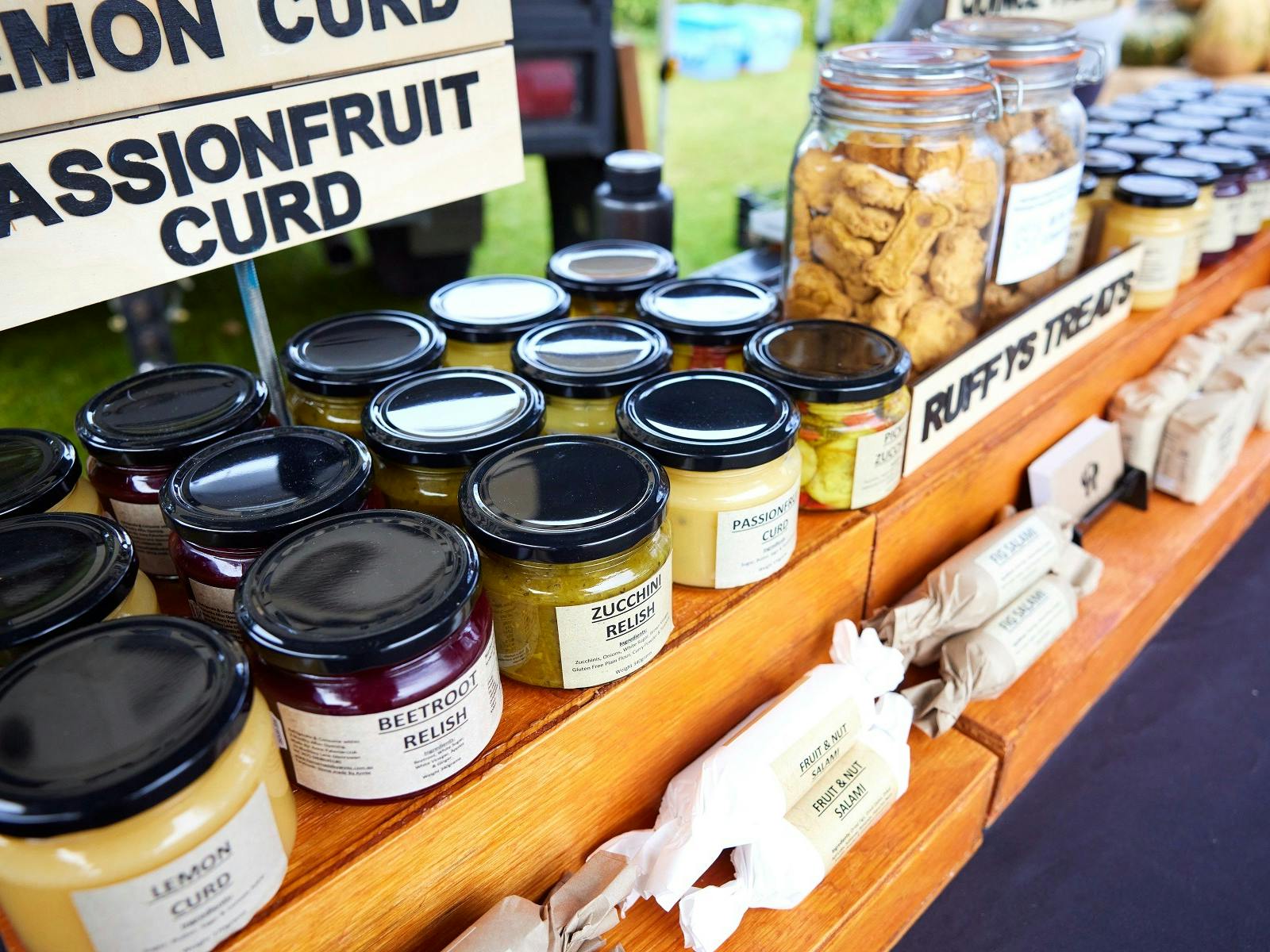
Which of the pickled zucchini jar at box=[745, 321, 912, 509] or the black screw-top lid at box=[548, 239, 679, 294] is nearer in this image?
the pickled zucchini jar at box=[745, 321, 912, 509]

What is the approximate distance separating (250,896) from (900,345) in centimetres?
77

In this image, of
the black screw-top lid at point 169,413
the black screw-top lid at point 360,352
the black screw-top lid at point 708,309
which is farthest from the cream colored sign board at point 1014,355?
the black screw-top lid at point 169,413

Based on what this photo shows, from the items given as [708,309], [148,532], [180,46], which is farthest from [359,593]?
[708,309]

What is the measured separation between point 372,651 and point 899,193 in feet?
2.50

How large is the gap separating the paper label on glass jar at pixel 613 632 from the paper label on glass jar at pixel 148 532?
0.37m

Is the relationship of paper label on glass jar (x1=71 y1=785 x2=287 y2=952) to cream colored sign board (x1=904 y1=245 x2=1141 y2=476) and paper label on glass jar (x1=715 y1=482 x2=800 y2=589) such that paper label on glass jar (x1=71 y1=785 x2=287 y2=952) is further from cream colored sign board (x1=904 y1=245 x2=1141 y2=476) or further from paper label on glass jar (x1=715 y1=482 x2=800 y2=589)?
cream colored sign board (x1=904 y1=245 x2=1141 y2=476)

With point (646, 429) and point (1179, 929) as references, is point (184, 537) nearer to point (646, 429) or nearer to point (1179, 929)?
point (646, 429)

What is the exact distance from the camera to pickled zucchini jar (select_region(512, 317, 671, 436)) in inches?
34.8

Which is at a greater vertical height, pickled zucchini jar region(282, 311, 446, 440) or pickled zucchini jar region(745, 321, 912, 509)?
pickled zucchini jar region(282, 311, 446, 440)

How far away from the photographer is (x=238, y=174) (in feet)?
2.59

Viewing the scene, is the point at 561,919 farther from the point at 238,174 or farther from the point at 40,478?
the point at 238,174

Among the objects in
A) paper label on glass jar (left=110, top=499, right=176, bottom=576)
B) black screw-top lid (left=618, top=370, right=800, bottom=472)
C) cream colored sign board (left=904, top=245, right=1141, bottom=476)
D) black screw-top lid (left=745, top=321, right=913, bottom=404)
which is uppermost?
black screw-top lid (left=618, top=370, right=800, bottom=472)

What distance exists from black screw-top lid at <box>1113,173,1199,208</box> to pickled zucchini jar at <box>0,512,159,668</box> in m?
1.45

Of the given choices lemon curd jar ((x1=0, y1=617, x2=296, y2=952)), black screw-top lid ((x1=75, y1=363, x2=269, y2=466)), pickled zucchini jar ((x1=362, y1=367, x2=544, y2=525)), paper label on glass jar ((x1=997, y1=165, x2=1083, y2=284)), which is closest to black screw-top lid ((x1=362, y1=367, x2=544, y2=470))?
pickled zucchini jar ((x1=362, y1=367, x2=544, y2=525))
